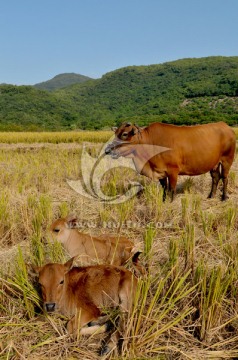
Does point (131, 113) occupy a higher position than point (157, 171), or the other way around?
point (131, 113)

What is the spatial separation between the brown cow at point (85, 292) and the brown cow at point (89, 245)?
29.3 inches

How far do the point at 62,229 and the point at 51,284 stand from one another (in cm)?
128

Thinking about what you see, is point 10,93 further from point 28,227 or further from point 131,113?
point 28,227

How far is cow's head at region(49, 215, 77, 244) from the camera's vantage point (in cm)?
380

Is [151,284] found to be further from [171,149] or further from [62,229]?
[171,149]

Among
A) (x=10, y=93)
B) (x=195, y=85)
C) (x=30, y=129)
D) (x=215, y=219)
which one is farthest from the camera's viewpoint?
(x=195, y=85)

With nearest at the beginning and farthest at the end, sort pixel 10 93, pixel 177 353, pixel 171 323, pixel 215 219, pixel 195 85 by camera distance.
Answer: pixel 177 353 < pixel 171 323 < pixel 215 219 < pixel 10 93 < pixel 195 85

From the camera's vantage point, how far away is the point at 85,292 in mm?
2834

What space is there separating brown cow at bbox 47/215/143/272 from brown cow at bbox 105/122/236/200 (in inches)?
91.4

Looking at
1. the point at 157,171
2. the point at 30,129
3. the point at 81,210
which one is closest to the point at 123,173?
the point at 157,171

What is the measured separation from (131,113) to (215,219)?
206 ft

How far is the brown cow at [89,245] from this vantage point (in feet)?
12.2

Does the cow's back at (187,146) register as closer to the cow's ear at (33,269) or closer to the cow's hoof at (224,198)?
the cow's hoof at (224,198)

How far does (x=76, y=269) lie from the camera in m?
3.00
